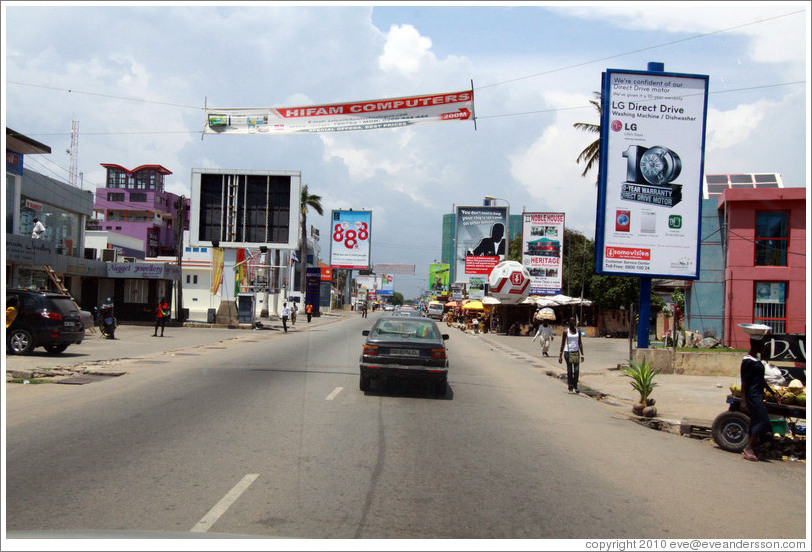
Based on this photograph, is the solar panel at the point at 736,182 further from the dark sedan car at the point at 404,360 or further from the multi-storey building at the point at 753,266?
the dark sedan car at the point at 404,360

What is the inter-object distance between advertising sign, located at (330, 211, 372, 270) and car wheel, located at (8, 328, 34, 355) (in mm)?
56225

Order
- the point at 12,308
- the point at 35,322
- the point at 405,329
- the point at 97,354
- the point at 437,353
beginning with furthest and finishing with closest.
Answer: the point at 97,354 → the point at 35,322 → the point at 12,308 → the point at 405,329 → the point at 437,353

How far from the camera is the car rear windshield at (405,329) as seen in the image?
1334 cm

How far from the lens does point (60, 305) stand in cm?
1864

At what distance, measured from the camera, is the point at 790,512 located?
6.39 metres

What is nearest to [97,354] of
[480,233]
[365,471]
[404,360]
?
[404,360]

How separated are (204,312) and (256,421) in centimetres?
4646

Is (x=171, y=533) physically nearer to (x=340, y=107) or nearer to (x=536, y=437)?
(x=536, y=437)

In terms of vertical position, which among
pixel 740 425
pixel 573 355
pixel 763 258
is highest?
pixel 763 258

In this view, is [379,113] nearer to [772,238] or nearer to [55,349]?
[55,349]

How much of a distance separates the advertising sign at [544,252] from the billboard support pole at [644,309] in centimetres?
2702

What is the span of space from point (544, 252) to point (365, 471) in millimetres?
43666

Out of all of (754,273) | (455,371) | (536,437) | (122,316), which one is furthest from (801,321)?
(122,316)

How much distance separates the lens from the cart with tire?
916 centimetres
